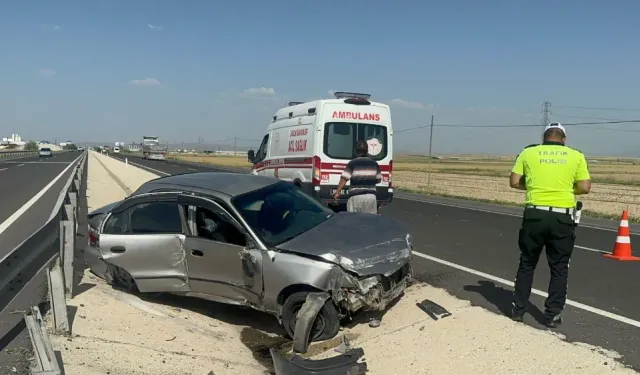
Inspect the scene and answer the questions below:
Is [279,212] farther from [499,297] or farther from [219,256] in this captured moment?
[499,297]

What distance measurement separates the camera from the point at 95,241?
6.56m

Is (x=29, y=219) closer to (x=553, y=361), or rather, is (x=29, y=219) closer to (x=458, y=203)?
(x=553, y=361)

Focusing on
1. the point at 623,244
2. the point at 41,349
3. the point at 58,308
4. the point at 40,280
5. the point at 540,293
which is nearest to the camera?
the point at 41,349

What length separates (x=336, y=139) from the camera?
12164 millimetres

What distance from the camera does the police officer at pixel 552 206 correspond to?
514 centimetres

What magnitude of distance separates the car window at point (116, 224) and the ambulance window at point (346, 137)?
6.26 meters

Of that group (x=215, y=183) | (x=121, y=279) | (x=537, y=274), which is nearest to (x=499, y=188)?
(x=537, y=274)

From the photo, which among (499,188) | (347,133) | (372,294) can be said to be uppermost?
(347,133)

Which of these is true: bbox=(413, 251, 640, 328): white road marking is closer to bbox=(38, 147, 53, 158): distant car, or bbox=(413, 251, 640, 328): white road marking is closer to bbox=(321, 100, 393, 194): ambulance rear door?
bbox=(321, 100, 393, 194): ambulance rear door

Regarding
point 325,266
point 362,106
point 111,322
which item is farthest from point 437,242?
point 111,322

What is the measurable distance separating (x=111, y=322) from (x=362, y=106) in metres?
8.13

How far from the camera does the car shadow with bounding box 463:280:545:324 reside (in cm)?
566

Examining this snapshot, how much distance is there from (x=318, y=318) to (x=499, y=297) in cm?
240

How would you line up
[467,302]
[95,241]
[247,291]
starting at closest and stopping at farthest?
[247,291]
[467,302]
[95,241]
